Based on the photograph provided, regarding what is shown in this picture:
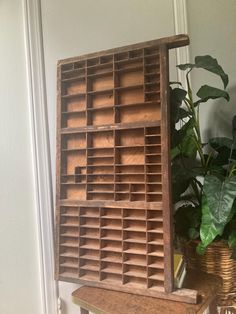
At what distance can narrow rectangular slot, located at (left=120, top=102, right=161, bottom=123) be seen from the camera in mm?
995

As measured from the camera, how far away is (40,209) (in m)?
1.24

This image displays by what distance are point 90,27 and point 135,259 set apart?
0.99 metres

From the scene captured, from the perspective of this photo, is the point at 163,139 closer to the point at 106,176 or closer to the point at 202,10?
the point at 106,176

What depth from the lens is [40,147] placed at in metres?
1.25

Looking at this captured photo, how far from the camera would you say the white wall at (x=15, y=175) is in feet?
4.00

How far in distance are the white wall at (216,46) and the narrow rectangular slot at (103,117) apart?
0.56 m

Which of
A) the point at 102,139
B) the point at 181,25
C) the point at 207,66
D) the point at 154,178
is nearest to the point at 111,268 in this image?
the point at 154,178

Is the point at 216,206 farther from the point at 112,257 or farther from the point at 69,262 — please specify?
the point at 69,262

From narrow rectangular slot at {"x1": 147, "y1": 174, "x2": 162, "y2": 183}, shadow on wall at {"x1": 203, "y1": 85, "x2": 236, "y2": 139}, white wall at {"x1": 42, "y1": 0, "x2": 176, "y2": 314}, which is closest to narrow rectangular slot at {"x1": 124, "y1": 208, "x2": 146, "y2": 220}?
narrow rectangular slot at {"x1": 147, "y1": 174, "x2": 162, "y2": 183}

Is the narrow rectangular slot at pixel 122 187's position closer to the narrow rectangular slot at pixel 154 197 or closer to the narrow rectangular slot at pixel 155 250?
the narrow rectangular slot at pixel 154 197

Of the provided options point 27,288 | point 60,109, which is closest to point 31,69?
point 60,109

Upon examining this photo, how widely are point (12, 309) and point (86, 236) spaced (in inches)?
18.5

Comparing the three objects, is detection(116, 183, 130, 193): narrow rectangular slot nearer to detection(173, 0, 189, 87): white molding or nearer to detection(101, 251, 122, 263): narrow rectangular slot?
detection(101, 251, 122, 263): narrow rectangular slot

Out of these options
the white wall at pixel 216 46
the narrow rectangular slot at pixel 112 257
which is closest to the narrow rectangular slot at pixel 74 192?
the narrow rectangular slot at pixel 112 257
